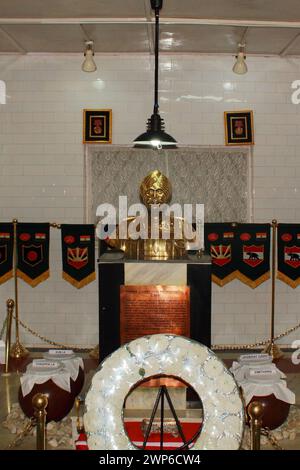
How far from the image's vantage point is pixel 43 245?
8062mm

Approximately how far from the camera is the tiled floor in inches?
196

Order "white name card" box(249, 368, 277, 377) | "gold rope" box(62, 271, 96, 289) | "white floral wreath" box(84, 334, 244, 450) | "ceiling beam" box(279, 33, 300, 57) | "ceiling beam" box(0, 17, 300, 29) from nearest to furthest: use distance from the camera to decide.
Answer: "white floral wreath" box(84, 334, 244, 450) < "white name card" box(249, 368, 277, 377) < "ceiling beam" box(0, 17, 300, 29) < "ceiling beam" box(279, 33, 300, 57) < "gold rope" box(62, 271, 96, 289)

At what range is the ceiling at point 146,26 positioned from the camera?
20.3ft

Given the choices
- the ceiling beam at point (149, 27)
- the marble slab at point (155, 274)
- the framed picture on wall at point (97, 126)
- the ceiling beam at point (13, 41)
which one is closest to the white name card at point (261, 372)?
the marble slab at point (155, 274)

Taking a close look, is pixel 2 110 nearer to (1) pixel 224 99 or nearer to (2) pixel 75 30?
(2) pixel 75 30

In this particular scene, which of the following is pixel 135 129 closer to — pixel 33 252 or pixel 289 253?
pixel 33 252

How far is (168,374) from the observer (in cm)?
318

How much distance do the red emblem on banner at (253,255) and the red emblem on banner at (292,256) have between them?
1.13 feet

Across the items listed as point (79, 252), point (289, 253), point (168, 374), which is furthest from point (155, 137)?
point (289, 253)

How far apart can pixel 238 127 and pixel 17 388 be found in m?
4.82

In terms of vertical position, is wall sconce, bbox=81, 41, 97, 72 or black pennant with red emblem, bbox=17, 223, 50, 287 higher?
wall sconce, bbox=81, 41, 97, 72

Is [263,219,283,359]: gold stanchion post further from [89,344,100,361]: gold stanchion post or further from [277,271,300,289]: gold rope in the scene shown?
[89,344,100,361]: gold stanchion post

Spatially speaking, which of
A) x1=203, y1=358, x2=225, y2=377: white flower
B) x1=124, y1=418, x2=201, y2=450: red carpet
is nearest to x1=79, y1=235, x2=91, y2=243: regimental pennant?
x1=124, y1=418, x2=201, y2=450: red carpet

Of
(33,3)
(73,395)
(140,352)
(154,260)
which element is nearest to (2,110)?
(33,3)
